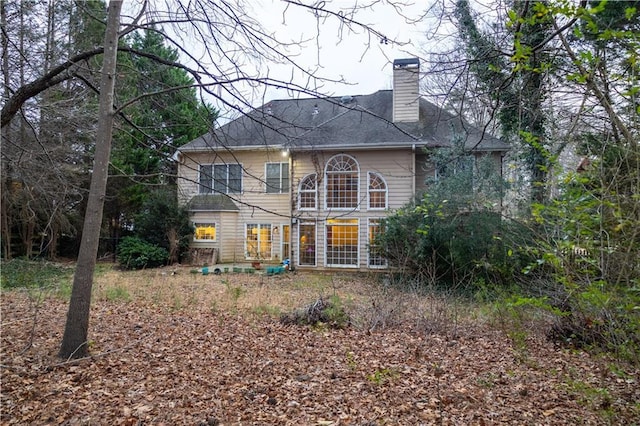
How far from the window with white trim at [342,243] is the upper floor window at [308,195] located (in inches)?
39.9

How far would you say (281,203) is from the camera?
16.0 m

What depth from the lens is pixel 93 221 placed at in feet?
14.6

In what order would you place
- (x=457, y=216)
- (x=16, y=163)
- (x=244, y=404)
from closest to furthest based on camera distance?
(x=244, y=404) → (x=16, y=163) → (x=457, y=216)

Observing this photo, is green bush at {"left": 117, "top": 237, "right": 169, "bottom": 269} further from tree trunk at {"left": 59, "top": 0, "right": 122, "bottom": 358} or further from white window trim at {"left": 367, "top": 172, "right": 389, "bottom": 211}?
tree trunk at {"left": 59, "top": 0, "right": 122, "bottom": 358}

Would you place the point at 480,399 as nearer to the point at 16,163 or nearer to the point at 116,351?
the point at 116,351

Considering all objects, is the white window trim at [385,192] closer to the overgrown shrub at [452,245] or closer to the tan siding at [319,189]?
the tan siding at [319,189]

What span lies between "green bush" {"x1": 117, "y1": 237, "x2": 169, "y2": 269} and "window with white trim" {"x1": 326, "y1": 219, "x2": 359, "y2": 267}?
6780 mm

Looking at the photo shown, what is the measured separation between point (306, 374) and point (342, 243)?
1093 centimetres

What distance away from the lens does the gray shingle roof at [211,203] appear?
53.3 feet

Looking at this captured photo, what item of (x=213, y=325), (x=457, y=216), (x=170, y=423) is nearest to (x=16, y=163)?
(x=213, y=325)

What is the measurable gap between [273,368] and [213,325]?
2192 millimetres

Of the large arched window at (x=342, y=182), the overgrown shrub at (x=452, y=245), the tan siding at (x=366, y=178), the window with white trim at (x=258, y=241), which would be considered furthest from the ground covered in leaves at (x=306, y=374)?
the window with white trim at (x=258, y=241)

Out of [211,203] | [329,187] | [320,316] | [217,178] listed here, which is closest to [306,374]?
[320,316]

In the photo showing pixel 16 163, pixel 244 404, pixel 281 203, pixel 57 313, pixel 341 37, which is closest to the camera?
pixel 244 404
